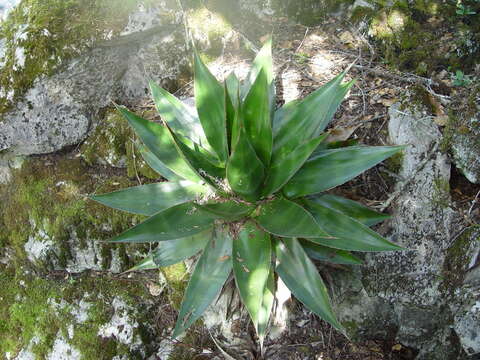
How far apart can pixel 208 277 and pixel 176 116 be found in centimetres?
91

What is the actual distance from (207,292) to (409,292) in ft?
4.07

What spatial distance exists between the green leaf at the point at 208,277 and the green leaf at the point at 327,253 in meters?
0.43

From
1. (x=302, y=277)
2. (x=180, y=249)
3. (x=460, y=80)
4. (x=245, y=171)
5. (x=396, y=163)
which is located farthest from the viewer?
(x=460, y=80)

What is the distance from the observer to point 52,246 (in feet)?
9.98

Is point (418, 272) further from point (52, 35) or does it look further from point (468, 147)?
point (52, 35)

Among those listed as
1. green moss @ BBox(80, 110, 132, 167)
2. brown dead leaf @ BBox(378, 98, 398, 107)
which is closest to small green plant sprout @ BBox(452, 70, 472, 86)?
brown dead leaf @ BBox(378, 98, 398, 107)

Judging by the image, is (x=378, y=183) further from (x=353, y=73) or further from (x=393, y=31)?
(x=393, y=31)

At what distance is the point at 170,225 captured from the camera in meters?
1.90

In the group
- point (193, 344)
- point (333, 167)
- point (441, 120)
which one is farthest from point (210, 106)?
point (193, 344)

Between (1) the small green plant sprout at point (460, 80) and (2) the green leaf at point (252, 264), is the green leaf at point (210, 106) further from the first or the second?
(1) the small green plant sprout at point (460, 80)

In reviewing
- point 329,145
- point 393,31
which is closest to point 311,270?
point 329,145

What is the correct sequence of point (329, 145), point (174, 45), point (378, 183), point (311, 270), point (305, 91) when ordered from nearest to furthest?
point (311, 270), point (329, 145), point (378, 183), point (305, 91), point (174, 45)

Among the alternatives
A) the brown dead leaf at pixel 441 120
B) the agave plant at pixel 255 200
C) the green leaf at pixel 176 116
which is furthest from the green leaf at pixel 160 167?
the brown dead leaf at pixel 441 120

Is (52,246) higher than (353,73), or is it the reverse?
(353,73)
